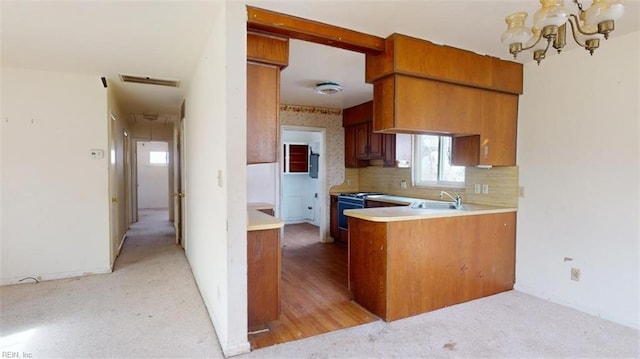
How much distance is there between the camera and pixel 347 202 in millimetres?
5352

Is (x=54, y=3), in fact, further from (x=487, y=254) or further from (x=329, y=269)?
(x=487, y=254)

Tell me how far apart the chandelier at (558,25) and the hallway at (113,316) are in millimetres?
2686

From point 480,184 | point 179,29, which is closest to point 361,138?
point 480,184

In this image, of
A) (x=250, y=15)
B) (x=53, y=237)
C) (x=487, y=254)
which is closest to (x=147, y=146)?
(x=53, y=237)

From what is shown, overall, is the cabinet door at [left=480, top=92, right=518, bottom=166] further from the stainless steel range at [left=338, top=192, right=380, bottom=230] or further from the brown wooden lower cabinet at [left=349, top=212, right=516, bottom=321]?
the stainless steel range at [left=338, top=192, right=380, bottom=230]

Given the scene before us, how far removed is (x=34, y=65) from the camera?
3.45m

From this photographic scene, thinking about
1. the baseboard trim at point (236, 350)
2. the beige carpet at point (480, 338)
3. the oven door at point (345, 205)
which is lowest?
the beige carpet at point (480, 338)

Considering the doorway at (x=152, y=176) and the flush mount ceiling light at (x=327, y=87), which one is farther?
the doorway at (x=152, y=176)

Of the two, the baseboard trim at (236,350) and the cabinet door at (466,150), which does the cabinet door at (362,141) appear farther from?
the baseboard trim at (236,350)

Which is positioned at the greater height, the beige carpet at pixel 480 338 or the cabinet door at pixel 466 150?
the cabinet door at pixel 466 150

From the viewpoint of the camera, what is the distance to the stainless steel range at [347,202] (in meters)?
5.08

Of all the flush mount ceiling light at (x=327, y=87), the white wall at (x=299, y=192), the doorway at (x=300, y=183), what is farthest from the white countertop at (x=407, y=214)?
the white wall at (x=299, y=192)

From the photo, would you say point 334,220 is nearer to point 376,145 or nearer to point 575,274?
point 376,145

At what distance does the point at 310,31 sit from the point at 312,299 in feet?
7.82
